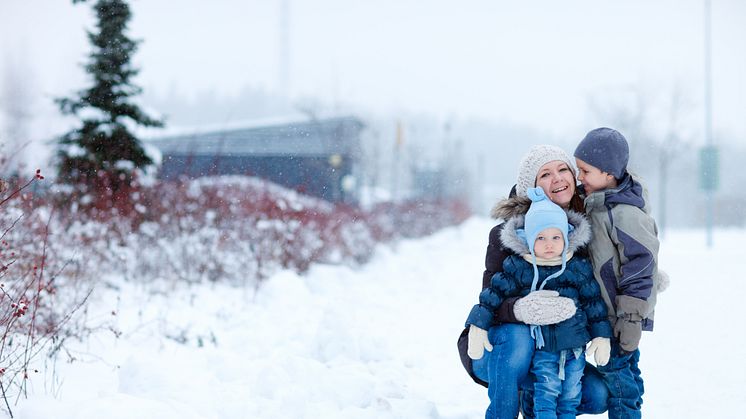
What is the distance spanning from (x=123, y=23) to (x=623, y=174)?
26.0 feet

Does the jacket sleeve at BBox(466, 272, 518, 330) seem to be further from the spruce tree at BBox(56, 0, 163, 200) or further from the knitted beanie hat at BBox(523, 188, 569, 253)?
the spruce tree at BBox(56, 0, 163, 200)

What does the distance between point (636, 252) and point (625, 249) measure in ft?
0.17

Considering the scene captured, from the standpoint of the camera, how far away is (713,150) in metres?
15.8

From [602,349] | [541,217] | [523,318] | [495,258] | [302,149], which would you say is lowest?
[602,349]

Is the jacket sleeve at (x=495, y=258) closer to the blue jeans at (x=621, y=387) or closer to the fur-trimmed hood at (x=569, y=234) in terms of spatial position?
the fur-trimmed hood at (x=569, y=234)

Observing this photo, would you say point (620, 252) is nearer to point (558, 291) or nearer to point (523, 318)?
point (558, 291)

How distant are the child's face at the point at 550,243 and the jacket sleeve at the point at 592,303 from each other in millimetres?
177

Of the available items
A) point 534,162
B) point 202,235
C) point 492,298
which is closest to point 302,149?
point 202,235

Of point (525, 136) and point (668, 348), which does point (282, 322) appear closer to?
point (668, 348)

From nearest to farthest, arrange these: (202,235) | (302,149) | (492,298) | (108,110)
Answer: (492,298) < (202,235) < (108,110) < (302,149)

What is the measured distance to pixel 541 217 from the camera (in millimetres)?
2777

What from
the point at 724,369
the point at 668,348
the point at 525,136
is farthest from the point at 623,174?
the point at 525,136

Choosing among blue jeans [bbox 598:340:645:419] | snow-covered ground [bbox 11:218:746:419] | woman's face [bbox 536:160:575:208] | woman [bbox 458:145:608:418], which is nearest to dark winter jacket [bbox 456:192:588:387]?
woman [bbox 458:145:608:418]

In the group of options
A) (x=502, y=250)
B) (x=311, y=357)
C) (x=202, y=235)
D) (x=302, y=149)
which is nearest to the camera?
(x=502, y=250)
